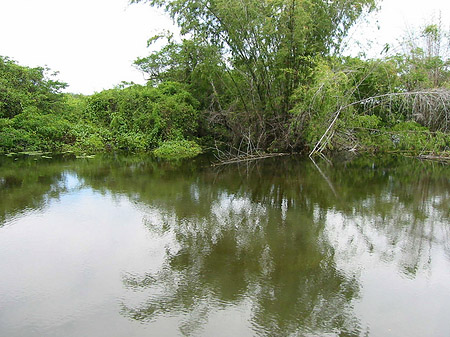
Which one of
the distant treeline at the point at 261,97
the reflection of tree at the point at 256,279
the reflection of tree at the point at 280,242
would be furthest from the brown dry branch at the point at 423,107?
the reflection of tree at the point at 256,279

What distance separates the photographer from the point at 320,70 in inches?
464

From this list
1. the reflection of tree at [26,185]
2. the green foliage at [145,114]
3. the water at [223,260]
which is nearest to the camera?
the water at [223,260]

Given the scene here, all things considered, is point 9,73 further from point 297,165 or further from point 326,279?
point 326,279

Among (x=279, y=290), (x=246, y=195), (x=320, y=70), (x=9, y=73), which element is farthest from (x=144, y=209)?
(x=9, y=73)

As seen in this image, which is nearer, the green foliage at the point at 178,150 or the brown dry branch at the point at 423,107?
the brown dry branch at the point at 423,107

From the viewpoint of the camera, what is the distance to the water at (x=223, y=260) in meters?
2.97

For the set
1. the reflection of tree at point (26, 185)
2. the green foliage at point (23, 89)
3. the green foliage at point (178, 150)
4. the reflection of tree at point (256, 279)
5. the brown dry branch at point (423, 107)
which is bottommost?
the reflection of tree at point (256, 279)

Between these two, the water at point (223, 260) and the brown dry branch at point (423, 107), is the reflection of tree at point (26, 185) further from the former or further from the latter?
the brown dry branch at point (423, 107)

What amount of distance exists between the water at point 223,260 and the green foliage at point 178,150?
A: 684 cm

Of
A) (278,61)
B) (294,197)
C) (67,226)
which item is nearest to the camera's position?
(67,226)

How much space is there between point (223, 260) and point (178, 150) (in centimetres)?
1163

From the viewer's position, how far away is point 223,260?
4074 millimetres

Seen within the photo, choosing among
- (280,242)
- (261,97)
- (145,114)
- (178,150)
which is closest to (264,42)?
(261,97)

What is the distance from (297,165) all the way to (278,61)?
4.47 m
